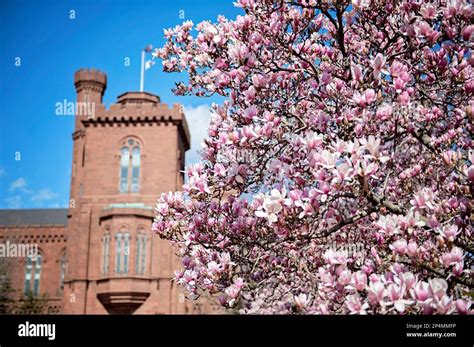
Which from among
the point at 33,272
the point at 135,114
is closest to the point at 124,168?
the point at 135,114

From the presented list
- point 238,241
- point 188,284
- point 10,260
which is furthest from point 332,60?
point 10,260

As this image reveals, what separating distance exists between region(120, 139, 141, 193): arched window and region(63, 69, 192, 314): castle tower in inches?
2.0

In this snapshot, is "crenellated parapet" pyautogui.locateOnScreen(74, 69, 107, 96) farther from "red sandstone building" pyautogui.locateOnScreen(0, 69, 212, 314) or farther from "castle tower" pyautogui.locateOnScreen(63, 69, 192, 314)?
"red sandstone building" pyautogui.locateOnScreen(0, 69, 212, 314)

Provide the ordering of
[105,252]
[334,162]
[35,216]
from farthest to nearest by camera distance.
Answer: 1. [35,216]
2. [105,252]
3. [334,162]

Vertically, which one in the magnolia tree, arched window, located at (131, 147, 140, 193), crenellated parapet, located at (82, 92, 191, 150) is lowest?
the magnolia tree

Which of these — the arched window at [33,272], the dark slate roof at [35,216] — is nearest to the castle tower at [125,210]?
the arched window at [33,272]

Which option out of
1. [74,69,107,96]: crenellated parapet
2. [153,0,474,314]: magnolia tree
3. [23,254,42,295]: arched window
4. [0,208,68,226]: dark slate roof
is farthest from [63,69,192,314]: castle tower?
[153,0,474,314]: magnolia tree

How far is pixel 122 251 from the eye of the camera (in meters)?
26.0

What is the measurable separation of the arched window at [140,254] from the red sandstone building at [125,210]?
0.06 ft

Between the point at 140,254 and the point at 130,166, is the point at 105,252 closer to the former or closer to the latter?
the point at 140,254

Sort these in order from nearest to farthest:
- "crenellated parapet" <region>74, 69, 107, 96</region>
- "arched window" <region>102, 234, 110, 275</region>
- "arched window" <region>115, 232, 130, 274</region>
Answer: "arched window" <region>115, 232, 130, 274</region>
"arched window" <region>102, 234, 110, 275</region>
"crenellated parapet" <region>74, 69, 107, 96</region>

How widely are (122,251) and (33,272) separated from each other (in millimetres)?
15460

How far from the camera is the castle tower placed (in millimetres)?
25906

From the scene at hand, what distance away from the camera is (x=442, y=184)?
181 inches
